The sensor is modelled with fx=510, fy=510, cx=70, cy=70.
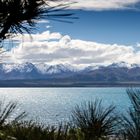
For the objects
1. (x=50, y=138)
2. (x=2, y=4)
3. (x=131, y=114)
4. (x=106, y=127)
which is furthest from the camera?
(x=106, y=127)

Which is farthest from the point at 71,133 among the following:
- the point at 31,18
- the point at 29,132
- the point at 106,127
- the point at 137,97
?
the point at 106,127

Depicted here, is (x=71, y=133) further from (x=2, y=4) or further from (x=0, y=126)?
(x=2, y=4)

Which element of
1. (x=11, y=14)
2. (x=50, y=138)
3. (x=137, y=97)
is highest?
(x=11, y=14)

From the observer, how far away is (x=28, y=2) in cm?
642

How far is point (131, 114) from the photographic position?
26.5 ft

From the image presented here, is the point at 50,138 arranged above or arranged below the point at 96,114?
below

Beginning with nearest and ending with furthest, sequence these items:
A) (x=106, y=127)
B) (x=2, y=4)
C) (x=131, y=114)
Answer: (x=2, y=4) → (x=131, y=114) → (x=106, y=127)

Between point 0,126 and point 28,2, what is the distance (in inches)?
101

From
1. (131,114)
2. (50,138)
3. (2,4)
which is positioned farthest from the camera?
(131,114)

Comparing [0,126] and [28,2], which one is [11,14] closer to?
[28,2]

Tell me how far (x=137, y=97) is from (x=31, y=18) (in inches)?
104

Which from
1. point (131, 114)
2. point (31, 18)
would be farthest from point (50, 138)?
point (31, 18)

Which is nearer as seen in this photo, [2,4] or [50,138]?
[2,4]

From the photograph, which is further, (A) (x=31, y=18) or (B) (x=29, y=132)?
(B) (x=29, y=132)
